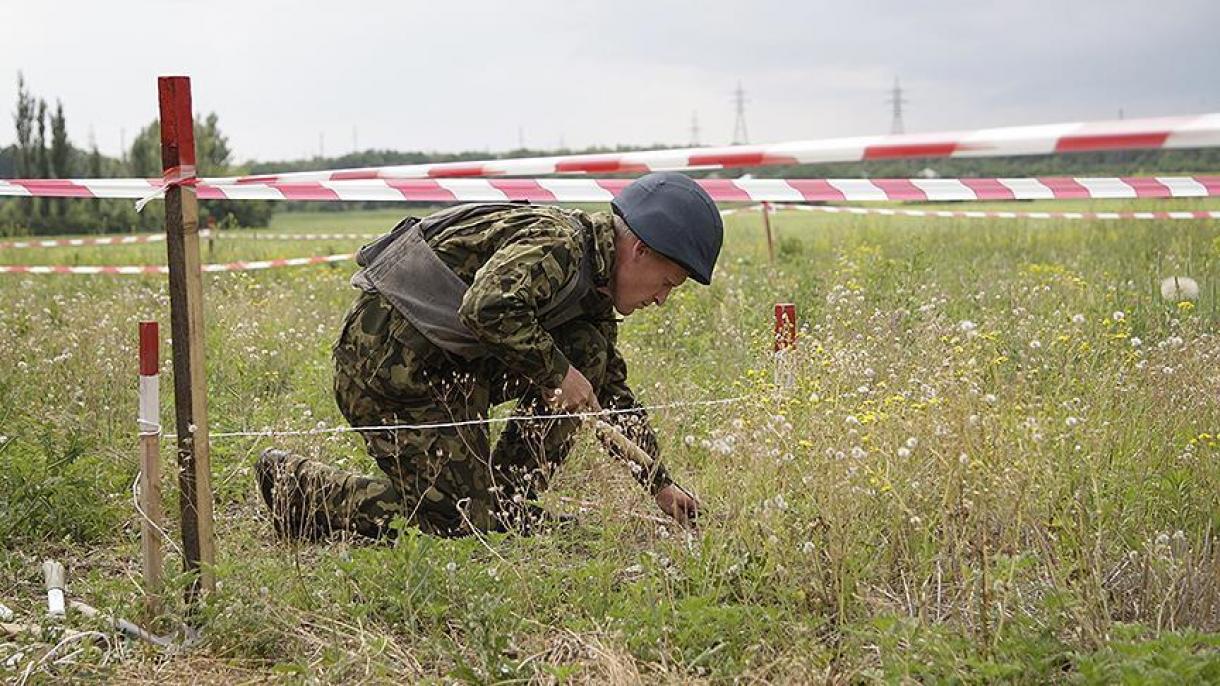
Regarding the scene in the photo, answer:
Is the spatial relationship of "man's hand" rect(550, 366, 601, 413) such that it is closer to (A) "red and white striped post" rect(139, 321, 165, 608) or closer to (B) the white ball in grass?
(A) "red and white striped post" rect(139, 321, 165, 608)

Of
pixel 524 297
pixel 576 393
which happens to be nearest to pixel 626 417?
pixel 576 393

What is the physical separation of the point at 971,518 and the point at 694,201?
4.26 feet

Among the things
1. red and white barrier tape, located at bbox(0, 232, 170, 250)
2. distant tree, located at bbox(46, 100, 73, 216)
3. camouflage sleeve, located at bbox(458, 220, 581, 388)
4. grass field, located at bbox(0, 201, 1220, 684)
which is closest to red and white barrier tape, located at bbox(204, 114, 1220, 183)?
camouflage sleeve, located at bbox(458, 220, 581, 388)

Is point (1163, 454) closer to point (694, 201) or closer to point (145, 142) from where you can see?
point (694, 201)

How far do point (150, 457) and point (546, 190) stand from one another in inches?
95.9

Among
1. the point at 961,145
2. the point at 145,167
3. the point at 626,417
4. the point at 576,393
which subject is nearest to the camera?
the point at 961,145

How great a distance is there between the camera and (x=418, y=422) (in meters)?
4.75

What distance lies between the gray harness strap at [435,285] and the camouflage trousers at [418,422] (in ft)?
0.32

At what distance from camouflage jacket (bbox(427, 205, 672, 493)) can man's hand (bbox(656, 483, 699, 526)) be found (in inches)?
1.5

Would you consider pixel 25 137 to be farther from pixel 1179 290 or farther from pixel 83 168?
pixel 1179 290

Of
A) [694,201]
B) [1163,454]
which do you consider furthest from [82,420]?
[1163,454]

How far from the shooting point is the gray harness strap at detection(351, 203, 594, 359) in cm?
445

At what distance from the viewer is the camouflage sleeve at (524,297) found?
13.4ft

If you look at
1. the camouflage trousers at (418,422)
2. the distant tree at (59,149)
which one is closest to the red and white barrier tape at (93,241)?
the camouflage trousers at (418,422)
